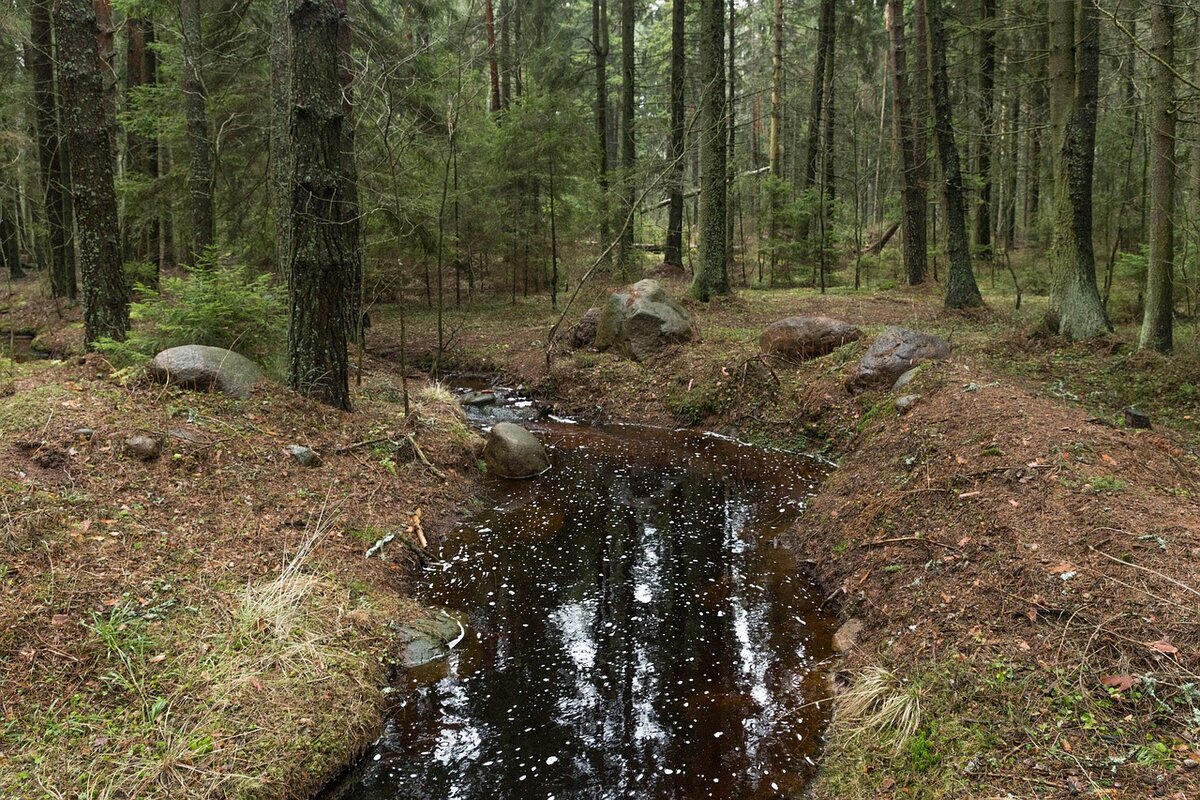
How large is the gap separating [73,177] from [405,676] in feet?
23.3

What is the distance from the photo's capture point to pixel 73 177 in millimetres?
7598

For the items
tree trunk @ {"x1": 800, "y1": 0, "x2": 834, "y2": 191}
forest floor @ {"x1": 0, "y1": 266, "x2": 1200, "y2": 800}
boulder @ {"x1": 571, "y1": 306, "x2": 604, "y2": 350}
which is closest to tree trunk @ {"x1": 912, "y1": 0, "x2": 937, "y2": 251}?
tree trunk @ {"x1": 800, "y1": 0, "x2": 834, "y2": 191}

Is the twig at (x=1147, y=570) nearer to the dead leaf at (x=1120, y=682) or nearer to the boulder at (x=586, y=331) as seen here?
the dead leaf at (x=1120, y=682)


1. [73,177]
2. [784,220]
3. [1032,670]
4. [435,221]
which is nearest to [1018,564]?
[1032,670]

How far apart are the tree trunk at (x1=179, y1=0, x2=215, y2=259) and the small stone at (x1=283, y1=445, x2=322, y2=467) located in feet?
22.3

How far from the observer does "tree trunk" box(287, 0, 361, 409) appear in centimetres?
679

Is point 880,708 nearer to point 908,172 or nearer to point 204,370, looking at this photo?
point 204,370

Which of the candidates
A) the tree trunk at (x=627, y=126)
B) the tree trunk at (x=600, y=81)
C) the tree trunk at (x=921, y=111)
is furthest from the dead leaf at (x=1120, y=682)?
the tree trunk at (x=600, y=81)

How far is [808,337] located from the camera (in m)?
10.7

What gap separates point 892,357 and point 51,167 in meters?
16.5

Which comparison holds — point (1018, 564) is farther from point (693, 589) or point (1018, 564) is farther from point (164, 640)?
point (164, 640)

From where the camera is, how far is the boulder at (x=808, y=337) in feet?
34.9

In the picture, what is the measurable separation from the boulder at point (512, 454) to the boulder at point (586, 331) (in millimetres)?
4663

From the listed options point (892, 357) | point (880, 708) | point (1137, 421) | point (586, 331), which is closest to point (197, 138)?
point (586, 331)
